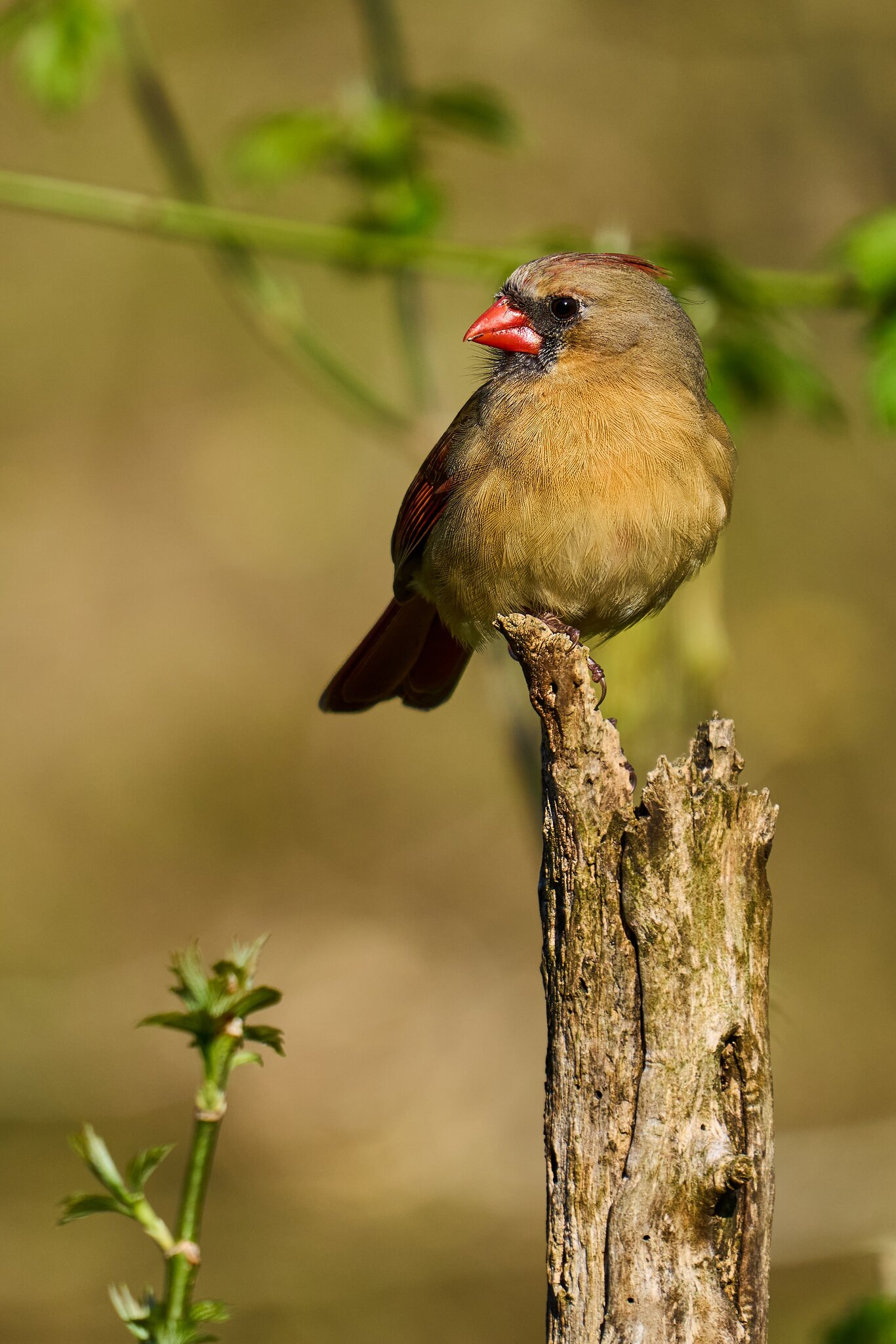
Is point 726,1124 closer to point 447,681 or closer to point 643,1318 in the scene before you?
point 643,1318

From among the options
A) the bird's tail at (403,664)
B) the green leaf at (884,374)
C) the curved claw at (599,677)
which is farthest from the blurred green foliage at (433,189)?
the bird's tail at (403,664)

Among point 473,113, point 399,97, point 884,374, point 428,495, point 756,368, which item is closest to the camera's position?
point 884,374

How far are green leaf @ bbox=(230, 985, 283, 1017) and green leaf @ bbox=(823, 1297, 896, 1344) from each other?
1.88m

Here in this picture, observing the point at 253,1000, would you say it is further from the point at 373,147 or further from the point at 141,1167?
the point at 373,147

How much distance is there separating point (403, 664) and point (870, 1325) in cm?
189

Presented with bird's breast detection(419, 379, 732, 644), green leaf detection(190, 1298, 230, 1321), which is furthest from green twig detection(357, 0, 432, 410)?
green leaf detection(190, 1298, 230, 1321)

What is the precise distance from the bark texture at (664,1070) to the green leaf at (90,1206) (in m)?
0.65

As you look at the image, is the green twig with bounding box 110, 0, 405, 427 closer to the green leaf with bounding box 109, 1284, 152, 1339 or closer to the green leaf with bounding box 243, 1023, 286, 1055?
the green leaf with bounding box 243, 1023, 286, 1055

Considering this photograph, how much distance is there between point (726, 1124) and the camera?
2143 millimetres

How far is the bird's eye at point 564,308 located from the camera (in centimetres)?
339

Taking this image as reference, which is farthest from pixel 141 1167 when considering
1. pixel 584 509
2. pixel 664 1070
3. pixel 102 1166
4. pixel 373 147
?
pixel 373 147

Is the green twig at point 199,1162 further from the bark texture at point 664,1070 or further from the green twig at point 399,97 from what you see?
the green twig at point 399,97

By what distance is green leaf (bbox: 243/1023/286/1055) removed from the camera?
1906 millimetres

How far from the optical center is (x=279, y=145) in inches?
160
